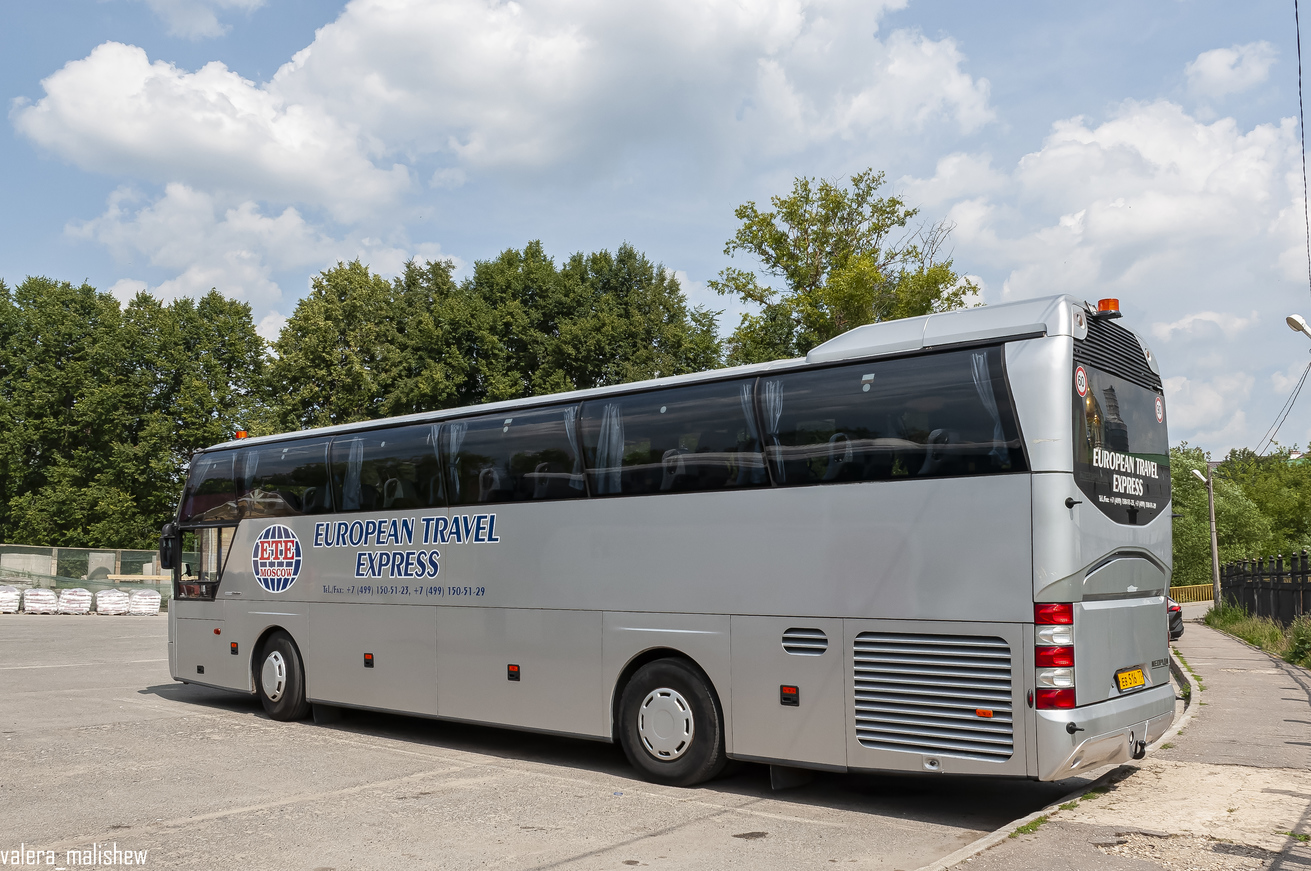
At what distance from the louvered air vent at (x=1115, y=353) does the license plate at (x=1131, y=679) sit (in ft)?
7.39

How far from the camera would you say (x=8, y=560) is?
41.8 m

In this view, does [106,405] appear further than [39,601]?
Yes

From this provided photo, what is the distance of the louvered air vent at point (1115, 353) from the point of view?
25.2 ft

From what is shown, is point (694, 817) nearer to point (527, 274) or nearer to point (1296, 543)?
point (527, 274)

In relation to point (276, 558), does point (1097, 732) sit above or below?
below

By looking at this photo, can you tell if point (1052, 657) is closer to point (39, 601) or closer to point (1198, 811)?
point (1198, 811)

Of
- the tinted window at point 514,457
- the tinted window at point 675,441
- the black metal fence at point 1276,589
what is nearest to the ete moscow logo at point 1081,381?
the tinted window at point 675,441

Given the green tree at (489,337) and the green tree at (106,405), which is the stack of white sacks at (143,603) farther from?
the green tree at (106,405)

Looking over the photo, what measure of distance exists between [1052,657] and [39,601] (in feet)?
136

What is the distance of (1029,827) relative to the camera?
22.5 feet

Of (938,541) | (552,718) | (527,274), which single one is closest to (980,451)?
(938,541)

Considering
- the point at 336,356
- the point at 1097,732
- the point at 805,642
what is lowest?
the point at 1097,732

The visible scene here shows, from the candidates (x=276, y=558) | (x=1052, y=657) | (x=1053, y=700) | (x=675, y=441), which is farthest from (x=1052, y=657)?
(x=276, y=558)

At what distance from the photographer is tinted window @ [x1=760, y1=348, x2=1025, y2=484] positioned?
743cm
